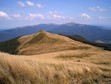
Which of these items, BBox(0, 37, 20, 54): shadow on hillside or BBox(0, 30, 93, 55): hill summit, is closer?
BBox(0, 30, 93, 55): hill summit

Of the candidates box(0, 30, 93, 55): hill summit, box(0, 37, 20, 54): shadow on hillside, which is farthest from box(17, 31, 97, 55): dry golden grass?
box(0, 37, 20, 54): shadow on hillside

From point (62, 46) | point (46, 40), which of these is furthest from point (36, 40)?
point (62, 46)

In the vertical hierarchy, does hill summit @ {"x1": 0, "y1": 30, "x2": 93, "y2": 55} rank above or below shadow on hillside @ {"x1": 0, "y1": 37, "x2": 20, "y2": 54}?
above

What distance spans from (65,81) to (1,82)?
326 centimetres

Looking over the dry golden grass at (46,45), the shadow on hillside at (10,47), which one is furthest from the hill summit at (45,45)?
the shadow on hillside at (10,47)

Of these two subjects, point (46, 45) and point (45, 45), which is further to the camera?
point (45, 45)

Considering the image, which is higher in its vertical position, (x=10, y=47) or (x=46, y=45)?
(x=46, y=45)

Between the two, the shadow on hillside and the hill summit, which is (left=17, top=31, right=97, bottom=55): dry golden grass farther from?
the shadow on hillside

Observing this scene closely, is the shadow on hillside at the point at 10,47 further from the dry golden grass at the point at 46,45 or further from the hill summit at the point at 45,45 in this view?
the dry golden grass at the point at 46,45

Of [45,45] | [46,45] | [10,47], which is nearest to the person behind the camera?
[46,45]

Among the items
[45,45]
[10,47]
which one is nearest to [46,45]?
[45,45]

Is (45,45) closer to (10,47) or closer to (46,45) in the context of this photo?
(46,45)

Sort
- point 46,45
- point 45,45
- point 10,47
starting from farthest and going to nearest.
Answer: point 10,47, point 45,45, point 46,45

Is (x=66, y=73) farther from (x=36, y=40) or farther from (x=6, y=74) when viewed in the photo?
(x=36, y=40)
